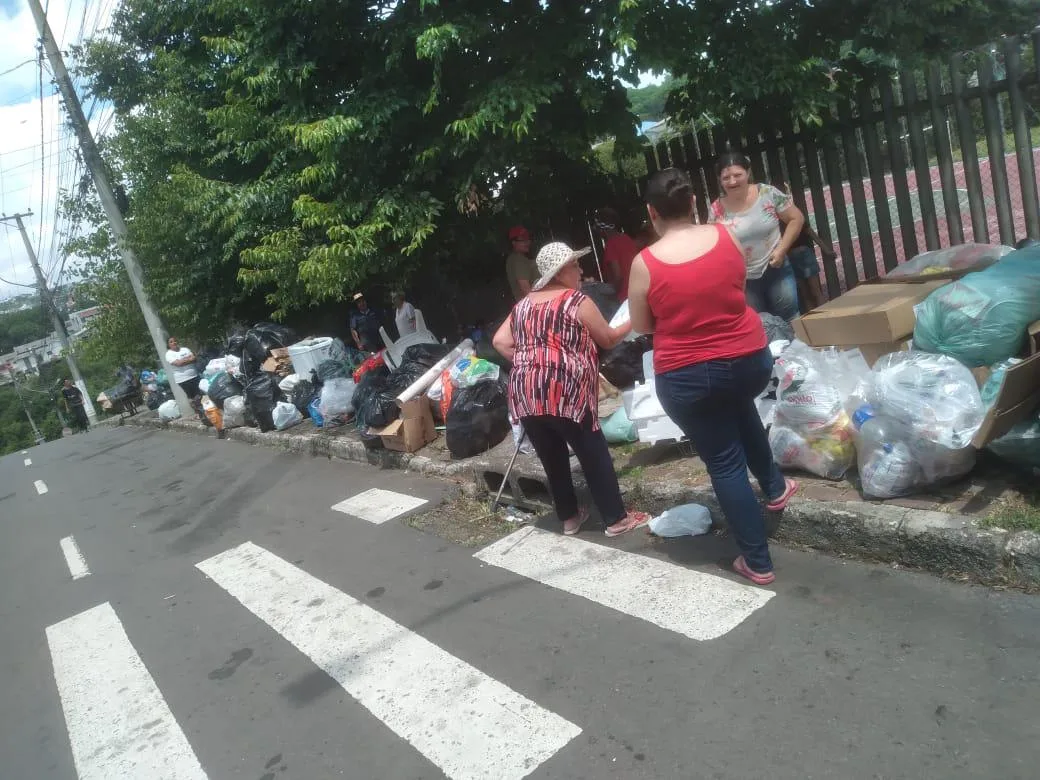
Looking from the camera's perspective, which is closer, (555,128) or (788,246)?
(788,246)

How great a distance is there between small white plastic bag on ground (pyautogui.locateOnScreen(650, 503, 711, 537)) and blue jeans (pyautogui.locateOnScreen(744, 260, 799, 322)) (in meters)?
2.04

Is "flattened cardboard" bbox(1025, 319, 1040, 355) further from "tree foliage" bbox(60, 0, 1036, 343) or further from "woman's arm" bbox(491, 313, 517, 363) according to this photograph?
"tree foliage" bbox(60, 0, 1036, 343)

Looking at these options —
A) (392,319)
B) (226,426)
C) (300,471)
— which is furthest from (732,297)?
(226,426)

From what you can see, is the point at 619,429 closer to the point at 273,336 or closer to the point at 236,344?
the point at 273,336

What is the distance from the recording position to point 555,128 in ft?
23.3

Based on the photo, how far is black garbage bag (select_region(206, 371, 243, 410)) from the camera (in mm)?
13508

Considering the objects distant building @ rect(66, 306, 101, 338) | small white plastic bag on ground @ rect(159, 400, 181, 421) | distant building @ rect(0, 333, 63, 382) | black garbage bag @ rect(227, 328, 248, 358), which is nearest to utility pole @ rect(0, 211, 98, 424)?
distant building @ rect(66, 306, 101, 338)

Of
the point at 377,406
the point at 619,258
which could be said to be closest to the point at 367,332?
the point at 377,406

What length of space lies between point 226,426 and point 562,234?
7.14 meters

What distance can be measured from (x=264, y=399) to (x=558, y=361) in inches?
326

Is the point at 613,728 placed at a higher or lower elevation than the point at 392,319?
lower

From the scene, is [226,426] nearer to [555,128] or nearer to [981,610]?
[555,128]

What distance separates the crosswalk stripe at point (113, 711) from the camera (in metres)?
3.49

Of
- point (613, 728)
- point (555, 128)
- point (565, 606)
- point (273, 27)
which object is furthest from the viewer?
point (273, 27)
